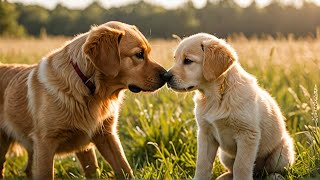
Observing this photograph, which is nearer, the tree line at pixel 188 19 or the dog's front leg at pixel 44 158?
the dog's front leg at pixel 44 158

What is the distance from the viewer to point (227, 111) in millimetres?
3832

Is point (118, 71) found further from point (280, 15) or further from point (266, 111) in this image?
point (280, 15)

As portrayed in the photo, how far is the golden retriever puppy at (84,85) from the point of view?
416 centimetres

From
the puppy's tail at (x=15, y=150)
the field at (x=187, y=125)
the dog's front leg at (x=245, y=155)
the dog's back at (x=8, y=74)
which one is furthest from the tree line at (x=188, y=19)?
the dog's front leg at (x=245, y=155)

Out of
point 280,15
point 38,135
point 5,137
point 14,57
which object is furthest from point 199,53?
point 280,15

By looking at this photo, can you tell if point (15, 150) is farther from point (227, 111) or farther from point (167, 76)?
point (227, 111)

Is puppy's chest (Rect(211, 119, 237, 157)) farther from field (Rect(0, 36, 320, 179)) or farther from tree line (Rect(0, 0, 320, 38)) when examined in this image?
tree line (Rect(0, 0, 320, 38))

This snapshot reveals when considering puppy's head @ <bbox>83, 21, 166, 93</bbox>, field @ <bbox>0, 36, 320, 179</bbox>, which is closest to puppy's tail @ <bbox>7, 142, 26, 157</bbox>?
field @ <bbox>0, 36, 320, 179</bbox>

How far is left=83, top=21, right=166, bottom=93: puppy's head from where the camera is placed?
4105 millimetres

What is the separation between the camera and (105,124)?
4.54m

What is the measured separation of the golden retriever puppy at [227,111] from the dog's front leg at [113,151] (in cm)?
81

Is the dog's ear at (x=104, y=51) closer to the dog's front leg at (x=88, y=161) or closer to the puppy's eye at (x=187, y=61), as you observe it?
the puppy's eye at (x=187, y=61)

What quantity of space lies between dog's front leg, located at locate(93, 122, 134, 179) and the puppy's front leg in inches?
30.9

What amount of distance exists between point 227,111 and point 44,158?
1535 mm
